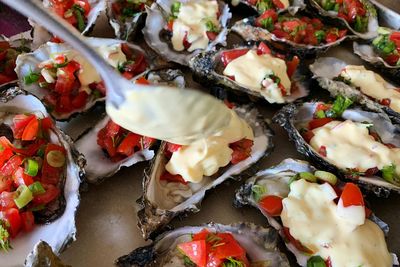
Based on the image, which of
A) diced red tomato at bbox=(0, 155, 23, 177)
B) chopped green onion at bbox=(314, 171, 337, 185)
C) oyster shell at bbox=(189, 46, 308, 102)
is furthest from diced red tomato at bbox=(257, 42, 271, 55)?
diced red tomato at bbox=(0, 155, 23, 177)

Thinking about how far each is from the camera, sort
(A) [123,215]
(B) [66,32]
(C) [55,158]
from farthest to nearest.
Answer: (A) [123,215] < (C) [55,158] < (B) [66,32]

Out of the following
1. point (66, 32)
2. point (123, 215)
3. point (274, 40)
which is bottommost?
point (123, 215)

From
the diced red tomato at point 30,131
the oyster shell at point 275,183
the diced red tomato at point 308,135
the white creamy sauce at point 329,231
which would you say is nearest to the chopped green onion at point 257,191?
the oyster shell at point 275,183

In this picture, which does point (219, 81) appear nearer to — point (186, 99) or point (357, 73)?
point (357, 73)

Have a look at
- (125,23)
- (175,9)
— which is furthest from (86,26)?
(175,9)

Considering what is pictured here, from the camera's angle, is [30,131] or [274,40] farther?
[274,40]

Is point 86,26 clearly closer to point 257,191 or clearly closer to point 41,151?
point 41,151
